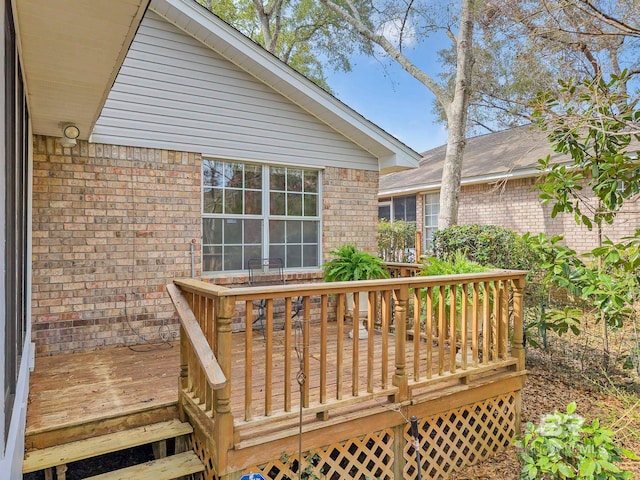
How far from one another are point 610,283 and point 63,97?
520cm

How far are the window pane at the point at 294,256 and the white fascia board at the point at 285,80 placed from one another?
6.28 feet

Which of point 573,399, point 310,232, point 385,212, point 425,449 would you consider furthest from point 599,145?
point 385,212

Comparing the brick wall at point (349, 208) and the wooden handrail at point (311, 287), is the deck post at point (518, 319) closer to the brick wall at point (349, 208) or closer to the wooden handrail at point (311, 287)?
the wooden handrail at point (311, 287)

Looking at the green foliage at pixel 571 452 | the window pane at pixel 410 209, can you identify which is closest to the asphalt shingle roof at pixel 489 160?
the window pane at pixel 410 209

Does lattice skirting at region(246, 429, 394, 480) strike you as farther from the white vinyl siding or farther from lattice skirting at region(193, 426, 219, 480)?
the white vinyl siding

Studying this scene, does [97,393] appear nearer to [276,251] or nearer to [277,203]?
[276,251]

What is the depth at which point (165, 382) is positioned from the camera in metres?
3.63

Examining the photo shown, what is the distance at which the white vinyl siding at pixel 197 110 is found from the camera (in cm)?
490

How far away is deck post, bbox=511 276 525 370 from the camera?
3.71 m

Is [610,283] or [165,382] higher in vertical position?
[610,283]

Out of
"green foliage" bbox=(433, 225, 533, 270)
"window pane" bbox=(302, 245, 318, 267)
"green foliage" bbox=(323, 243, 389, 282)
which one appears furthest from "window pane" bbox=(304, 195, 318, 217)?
"green foliage" bbox=(433, 225, 533, 270)

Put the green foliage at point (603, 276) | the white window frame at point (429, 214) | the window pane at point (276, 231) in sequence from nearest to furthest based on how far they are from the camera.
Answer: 1. the green foliage at point (603, 276)
2. the window pane at point (276, 231)
3. the white window frame at point (429, 214)

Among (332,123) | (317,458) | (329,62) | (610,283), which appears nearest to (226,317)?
(317,458)

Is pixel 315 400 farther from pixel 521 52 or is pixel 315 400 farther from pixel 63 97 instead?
pixel 521 52
